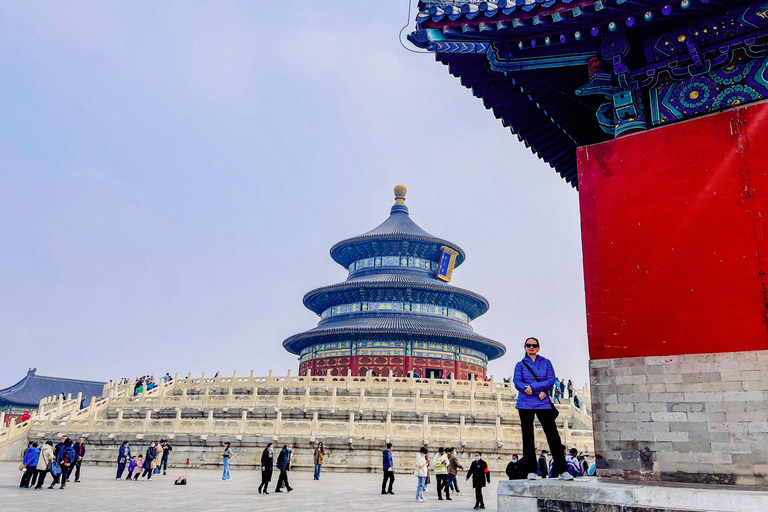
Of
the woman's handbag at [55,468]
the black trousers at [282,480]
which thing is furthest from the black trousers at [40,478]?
the black trousers at [282,480]

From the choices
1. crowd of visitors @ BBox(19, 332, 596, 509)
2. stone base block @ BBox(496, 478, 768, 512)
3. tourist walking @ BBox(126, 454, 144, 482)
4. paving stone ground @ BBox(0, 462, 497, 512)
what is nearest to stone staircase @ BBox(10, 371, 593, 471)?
crowd of visitors @ BBox(19, 332, 596, 509)

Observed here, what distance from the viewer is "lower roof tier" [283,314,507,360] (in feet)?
109

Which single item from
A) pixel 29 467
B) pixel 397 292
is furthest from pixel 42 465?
pixel 397 292

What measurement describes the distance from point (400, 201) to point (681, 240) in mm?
39849

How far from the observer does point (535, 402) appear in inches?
254

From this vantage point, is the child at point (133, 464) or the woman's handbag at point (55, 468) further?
the child at point (133, 464)

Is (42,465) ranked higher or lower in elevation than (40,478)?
higher

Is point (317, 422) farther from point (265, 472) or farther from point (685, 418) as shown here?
point (685, 418)

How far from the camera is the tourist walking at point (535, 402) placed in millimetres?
6441

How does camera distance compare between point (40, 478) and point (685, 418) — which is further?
point (40, 478)

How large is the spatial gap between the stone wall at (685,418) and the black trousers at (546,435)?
24.8 inches

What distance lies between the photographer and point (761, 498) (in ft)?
15.9

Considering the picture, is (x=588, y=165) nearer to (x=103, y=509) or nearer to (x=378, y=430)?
(x=103, y=509)

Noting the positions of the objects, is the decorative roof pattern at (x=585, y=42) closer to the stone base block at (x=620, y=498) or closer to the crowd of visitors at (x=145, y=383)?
the stone base block at (x=620, y=498)
